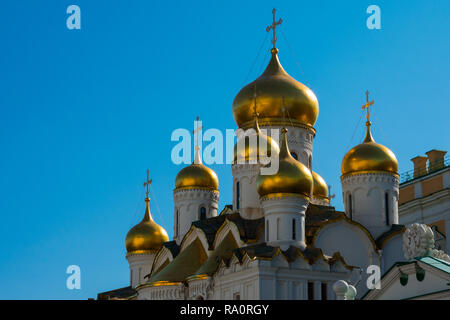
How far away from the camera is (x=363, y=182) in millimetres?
30000

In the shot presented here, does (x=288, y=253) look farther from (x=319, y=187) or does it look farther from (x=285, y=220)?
(x=319, y=187)

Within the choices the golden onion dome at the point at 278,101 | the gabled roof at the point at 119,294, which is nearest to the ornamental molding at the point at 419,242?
the golden onion dome at the point at 278,101

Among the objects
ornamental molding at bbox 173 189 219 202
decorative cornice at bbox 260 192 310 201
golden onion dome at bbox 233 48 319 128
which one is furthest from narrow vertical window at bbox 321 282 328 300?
ornamental molding at bbox 173 189 219 202

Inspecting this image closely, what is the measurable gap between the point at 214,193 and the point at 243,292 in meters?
8.09

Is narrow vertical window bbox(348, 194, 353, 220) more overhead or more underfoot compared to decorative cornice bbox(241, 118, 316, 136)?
more underfoot

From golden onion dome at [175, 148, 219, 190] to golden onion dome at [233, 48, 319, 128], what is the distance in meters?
2.54

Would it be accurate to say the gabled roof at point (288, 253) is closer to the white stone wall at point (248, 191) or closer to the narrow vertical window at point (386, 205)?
the white stone wall at point (248, 191)

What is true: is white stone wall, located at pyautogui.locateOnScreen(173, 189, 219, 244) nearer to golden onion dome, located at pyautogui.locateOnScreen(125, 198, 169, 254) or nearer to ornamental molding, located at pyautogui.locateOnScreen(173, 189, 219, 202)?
ornamental molding, located at pyautogui.locateOnScreen(173, 189, 219, 202)

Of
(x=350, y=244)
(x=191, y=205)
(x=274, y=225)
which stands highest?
(x=191, y=205)

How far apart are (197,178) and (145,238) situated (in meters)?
3.69

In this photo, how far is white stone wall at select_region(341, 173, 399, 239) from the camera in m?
29.9

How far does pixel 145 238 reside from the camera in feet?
114

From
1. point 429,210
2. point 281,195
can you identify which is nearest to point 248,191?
point 281,195
